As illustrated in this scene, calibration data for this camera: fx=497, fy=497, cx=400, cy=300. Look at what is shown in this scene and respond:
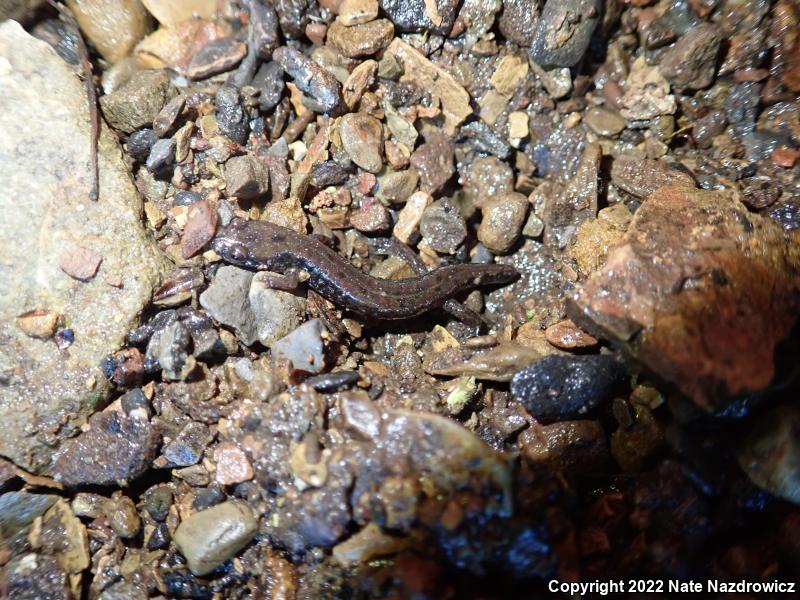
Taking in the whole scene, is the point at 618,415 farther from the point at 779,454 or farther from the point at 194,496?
the point at 194,496

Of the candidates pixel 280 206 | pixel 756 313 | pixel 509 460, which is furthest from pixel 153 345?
pixel 756 313

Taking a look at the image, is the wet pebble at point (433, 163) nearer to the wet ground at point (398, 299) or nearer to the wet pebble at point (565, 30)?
the wet ground at point (398, 299)

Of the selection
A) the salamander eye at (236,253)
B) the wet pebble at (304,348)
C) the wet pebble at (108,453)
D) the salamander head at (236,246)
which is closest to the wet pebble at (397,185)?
the salamander head at (236,246)

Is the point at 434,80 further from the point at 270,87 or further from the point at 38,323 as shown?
the point at 38,323

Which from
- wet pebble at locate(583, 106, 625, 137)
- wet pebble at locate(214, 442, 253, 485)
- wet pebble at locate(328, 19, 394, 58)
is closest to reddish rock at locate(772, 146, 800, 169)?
wet pebble at locate(583, 106, 625, 137)

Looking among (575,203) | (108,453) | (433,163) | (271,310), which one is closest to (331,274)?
(271,310)

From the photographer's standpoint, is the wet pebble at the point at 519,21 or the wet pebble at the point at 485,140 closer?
the wet pebble at the point at 519,21
